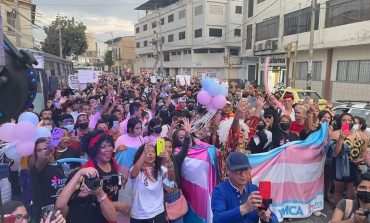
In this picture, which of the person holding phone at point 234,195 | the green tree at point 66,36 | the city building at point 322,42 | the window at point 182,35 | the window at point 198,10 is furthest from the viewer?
the window at point 182,35

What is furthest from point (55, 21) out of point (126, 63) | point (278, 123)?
point (126, 63)

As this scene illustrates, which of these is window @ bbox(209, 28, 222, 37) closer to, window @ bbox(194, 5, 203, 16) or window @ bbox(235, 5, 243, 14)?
window @ bbox(194, 5, 203, 16)

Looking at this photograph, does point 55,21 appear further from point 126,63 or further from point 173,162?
point 126,63

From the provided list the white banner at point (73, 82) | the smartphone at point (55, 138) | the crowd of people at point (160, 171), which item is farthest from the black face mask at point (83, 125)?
the white banner at point (73, 82)

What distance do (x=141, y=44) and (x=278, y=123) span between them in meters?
66.6

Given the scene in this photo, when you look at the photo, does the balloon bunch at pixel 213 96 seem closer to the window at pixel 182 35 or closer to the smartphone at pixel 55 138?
the smartphone at pixel 55 138

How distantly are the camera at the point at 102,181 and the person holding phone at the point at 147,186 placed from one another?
1.10ft

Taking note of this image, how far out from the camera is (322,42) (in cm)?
2448

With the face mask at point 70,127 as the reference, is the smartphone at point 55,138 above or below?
above

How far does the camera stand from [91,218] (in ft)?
9.89

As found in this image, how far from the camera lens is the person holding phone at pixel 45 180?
11.0ft

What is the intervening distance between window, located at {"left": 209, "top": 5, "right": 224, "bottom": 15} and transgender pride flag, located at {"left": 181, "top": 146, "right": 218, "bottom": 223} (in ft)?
149

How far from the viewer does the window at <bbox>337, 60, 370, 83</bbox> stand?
2075 cm

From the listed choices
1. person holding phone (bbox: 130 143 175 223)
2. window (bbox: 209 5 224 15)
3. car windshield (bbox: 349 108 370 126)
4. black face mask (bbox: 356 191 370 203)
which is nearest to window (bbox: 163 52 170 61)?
window (bbox: 209 5 224 15)
